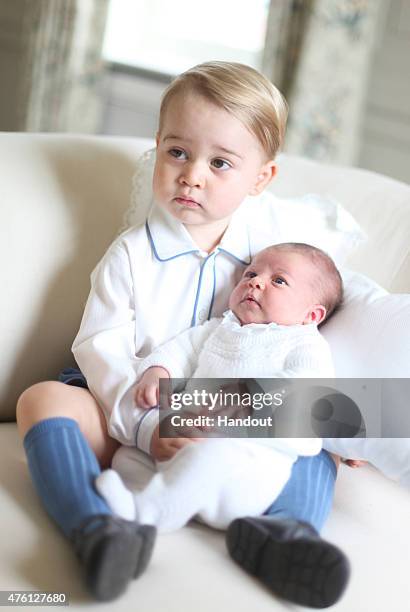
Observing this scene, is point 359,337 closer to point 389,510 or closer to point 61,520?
point 389,510

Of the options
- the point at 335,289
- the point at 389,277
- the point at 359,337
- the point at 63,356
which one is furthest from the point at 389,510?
the point at 63,356

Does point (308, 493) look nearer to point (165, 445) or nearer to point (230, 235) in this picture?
point (165, 445)

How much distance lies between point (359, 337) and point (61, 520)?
617mm

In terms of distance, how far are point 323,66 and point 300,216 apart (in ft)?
5.49

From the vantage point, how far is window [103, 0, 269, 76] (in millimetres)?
3809

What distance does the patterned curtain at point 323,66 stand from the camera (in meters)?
3.20

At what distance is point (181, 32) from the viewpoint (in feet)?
13.0

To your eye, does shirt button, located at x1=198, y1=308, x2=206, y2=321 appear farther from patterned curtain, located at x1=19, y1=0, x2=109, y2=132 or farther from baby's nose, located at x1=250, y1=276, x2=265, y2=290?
patterned curtain, located at x1=19, y1=0, x2=109, y2=132

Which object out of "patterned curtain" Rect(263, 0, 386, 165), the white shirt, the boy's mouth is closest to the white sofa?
the white shirt

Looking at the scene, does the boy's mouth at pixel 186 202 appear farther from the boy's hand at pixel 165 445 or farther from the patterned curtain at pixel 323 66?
the patterned curtain at pixel 323 66

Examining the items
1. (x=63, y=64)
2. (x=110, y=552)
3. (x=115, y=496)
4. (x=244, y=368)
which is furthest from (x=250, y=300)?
(x=63, y=64)

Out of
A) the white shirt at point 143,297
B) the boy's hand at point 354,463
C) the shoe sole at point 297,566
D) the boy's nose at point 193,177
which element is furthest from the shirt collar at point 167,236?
the shoe sole at point 297,566

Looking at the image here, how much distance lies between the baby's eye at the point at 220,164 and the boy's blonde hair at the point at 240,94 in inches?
2.8

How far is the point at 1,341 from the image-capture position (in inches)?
60.7
